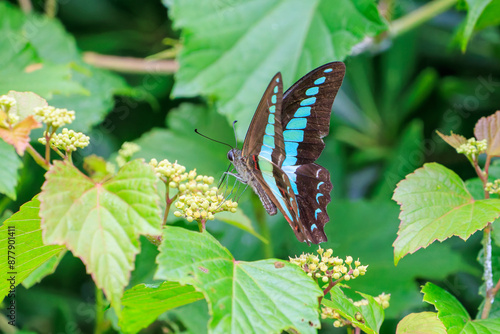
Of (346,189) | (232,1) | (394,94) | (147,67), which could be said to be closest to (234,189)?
(232,1)

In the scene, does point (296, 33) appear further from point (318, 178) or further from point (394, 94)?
point (394, 94)

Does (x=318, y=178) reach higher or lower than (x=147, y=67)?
lower

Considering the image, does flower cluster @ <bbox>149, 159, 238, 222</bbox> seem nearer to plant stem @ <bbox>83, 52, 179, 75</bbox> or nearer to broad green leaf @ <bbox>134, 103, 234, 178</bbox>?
broad green leaf @ <bbox>134, 103, 234, 178</bbox>

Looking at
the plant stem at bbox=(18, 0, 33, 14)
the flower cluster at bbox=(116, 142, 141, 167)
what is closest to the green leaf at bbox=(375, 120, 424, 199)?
the flower cluster at bbox=(116, 142, 141, 167)

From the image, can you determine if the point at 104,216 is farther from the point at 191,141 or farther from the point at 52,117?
the point at 191,141

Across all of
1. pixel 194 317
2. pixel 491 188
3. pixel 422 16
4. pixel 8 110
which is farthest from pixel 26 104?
pixel 422 16

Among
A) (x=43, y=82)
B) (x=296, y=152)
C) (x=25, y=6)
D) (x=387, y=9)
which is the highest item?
(x=25, y=6)

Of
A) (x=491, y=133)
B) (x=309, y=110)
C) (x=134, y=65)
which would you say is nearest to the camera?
(x=491, y=133)
